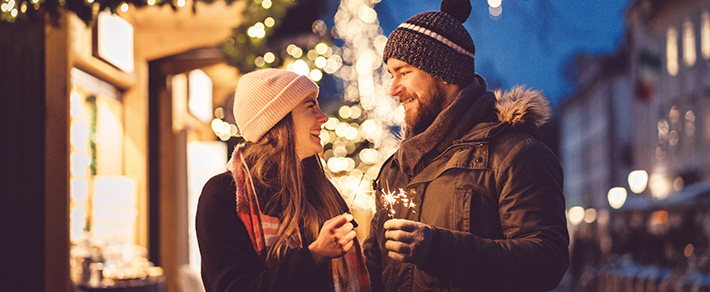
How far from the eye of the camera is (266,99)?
3107mm

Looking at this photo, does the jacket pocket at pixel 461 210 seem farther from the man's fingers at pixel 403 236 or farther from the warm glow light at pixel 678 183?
the warm glow light at pixel 678 183

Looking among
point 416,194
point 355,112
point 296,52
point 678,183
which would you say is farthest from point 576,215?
point 416,194

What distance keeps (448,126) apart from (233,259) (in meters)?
1.07

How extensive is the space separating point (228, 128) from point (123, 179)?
361cm

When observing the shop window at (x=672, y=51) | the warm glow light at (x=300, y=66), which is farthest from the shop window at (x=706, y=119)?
the warm glow light at (x=300, y=66)

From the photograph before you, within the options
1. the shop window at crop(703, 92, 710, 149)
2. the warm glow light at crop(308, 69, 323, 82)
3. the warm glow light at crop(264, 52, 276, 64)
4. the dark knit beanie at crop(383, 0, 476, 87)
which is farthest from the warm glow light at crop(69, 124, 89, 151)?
the shop window at crop(703, 92, 710, 149)

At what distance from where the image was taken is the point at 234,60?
861cm

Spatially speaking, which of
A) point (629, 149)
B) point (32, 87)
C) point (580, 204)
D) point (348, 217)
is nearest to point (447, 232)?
point (348, 217)

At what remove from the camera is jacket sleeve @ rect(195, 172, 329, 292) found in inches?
107

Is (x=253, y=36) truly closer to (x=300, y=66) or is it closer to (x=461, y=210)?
(x=300, y=66)

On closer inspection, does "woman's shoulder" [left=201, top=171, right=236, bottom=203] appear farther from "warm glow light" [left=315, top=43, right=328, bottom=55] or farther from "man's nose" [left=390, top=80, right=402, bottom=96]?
"warm glow light" [left=315, top=43, right=328, bottom=55]

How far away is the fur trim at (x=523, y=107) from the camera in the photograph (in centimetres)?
315

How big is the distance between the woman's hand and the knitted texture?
864mm

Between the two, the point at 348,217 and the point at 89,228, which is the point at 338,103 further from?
the point at 348,217
